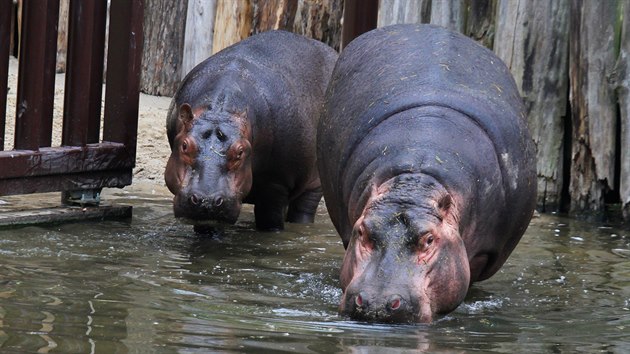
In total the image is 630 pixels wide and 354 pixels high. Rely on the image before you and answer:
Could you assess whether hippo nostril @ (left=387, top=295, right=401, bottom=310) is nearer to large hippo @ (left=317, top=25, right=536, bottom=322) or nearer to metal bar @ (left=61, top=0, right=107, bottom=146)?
large hippo @ (left=317, top=25, right=536, bottom=322)

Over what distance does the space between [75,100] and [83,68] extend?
0.18 metres

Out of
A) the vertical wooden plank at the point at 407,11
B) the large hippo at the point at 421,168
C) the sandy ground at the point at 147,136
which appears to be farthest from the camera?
the sandy ground at the point at 147,136

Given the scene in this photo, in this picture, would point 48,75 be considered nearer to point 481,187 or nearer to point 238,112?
point 238,112

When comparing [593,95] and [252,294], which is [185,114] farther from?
[593,95]

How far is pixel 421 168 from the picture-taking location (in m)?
5.08

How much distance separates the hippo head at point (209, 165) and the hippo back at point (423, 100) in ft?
2.72

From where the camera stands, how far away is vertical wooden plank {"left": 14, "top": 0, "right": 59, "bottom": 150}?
23.0 feet

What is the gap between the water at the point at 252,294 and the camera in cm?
430

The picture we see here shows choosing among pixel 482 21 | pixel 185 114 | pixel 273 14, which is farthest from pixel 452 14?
pixel 185 114

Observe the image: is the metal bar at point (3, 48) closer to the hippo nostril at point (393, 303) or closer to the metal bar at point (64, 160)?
the metal bar at point (64, 160)

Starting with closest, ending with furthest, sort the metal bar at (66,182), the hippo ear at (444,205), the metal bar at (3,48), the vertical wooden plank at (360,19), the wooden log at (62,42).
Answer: the hippo ear at (444,205) → the metal bar at (3,48) → the metal bar at (66,182) → the vertical wooden plank at (360,19) → the wooden log at (62,42)

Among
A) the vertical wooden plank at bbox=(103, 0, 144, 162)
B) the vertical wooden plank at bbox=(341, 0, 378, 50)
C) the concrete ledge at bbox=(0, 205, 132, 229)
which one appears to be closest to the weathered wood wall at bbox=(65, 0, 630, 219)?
the vertical wooden plank at bbox=(341, 0, 378, 50)

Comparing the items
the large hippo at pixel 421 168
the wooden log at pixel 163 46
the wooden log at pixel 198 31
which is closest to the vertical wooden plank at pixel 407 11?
the wooden log at pixel 198 31

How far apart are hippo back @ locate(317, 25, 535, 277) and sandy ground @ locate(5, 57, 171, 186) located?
308cm
